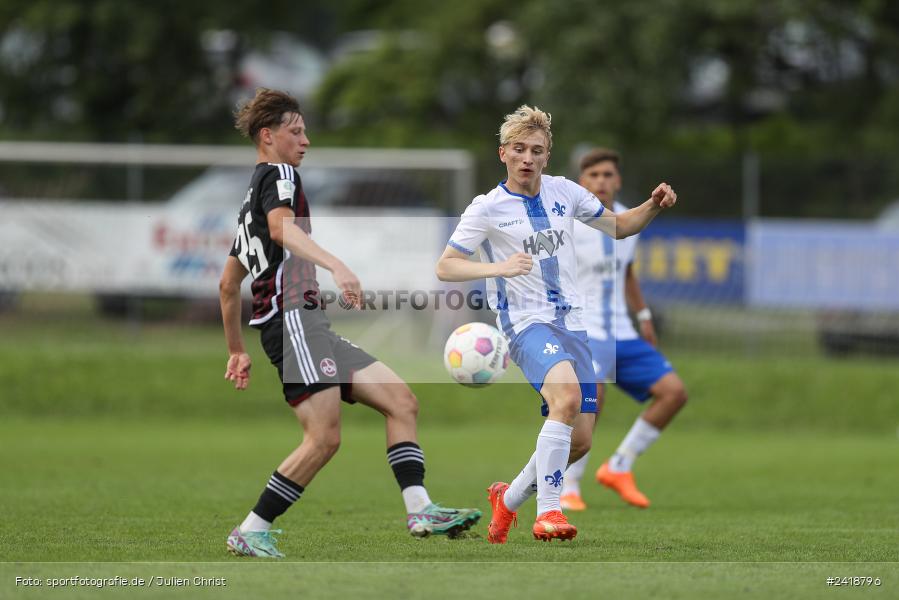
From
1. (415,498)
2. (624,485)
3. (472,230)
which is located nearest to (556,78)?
(624,485)

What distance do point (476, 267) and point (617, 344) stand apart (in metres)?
3.05

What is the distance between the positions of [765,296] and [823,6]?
18.7 ft

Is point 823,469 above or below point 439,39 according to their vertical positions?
below

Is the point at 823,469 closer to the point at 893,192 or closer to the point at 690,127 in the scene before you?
the point at 893,192

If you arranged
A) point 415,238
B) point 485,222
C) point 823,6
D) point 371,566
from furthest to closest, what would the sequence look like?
point 823,6 → point 415,238 → point 485,222 → point 371,566

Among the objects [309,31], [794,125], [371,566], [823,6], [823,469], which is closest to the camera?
[371,566]

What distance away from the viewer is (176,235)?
15.8 metres

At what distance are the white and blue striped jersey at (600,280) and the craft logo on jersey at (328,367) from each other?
324cm

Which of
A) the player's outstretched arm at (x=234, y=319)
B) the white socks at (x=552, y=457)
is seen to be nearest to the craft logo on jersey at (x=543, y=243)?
the white socks at (x=552, y=457)

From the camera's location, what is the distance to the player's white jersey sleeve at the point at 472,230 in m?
6.93

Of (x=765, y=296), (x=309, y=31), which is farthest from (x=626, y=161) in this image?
(x=309, y=31)

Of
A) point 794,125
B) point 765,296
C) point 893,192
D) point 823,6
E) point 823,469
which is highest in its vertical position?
point 823,6

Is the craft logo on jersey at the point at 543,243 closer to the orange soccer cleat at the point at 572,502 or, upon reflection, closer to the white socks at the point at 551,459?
the white socks at the point at 551,459

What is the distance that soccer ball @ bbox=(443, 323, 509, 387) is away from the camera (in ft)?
23.2
